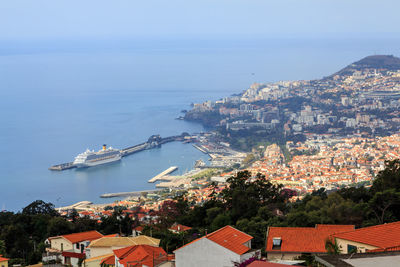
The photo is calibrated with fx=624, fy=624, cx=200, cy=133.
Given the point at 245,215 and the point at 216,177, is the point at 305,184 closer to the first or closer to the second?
the point at 216,177

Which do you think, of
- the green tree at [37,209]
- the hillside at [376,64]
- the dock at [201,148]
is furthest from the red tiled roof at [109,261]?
the hillside at [376,64]

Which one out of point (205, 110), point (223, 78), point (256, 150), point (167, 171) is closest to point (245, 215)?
point (167, 171)

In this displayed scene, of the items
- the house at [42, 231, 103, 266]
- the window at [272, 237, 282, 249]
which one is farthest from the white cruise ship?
the window at [272, 237, 282, 249]

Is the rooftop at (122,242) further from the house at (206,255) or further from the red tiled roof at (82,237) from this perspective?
the house at (206,255)

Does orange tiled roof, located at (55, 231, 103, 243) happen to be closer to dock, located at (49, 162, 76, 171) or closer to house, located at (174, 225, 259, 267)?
house, located at (174, 225, 259, 267)

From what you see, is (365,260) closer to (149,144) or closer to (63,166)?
(63,166)
